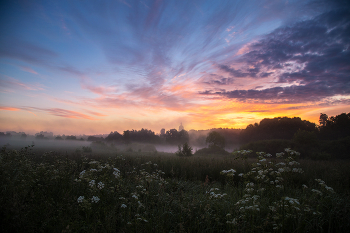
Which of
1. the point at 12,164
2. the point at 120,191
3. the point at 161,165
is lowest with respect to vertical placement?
the point at 161,165

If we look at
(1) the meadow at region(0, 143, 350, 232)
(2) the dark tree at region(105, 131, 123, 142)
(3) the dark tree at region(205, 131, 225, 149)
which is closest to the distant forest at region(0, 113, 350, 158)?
(2) the dark tree at region(105, 131, 123, 142)

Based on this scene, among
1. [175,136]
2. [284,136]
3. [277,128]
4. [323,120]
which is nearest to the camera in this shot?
[323,120]

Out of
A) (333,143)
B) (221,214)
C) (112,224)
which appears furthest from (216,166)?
(333,143)

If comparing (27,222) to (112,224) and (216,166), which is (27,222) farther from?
(216,166)

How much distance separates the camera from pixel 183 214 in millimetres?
3549

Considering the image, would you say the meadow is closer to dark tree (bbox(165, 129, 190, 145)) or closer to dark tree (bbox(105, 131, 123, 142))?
dark tree (bbox(105, 131, 123, 142))

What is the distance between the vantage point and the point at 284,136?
3812cm

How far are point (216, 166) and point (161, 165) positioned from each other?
383 cm

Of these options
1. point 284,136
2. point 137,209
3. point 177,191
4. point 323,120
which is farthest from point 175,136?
point 137,209

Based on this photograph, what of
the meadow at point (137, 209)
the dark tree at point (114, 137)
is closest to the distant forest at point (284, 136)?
the dark tree at point (114, 137)

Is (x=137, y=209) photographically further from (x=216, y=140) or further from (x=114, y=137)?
(x=114, y=137)

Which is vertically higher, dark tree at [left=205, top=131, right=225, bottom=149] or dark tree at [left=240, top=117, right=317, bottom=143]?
dark tree at [left=240, top=117, right=317, bottom=143]

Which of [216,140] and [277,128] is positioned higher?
[277,128]

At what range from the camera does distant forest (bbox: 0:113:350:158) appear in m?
23.1
